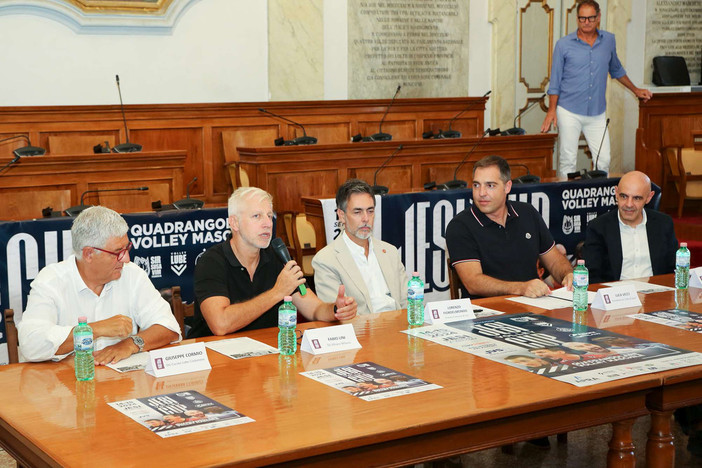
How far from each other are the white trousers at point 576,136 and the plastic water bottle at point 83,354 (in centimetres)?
584

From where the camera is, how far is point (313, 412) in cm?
217

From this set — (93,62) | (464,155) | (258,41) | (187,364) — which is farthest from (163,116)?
(187,364)

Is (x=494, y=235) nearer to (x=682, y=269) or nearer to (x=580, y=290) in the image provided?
(x=682, y=269)

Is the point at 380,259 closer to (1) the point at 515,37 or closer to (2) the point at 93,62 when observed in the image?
(2) the point at 93,62

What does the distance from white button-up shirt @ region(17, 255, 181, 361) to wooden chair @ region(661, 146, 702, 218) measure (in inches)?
259

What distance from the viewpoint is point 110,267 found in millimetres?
3012

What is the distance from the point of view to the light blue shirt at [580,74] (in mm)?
7789

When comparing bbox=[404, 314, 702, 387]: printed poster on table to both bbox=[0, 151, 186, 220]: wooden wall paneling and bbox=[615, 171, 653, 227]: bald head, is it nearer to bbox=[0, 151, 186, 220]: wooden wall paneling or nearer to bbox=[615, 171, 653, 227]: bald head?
bbox=[615, 171, 653, 227]: bald head

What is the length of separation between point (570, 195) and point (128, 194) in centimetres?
316

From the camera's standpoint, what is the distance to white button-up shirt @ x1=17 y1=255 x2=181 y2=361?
287cm

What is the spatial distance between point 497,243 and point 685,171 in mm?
5051

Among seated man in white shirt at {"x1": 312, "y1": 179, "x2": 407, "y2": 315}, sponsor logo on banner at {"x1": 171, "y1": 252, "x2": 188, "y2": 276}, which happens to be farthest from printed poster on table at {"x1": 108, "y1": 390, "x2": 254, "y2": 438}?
sponsor logo on banner at {"x1": 171, "y1": 252, "x2": 188, "y2": 276}

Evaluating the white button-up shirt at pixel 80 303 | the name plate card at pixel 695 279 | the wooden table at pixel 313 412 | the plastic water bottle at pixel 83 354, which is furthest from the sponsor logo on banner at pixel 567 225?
the plastic water bottle at pixel 83 354

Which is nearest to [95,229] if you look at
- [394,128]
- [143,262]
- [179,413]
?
[179,413]
